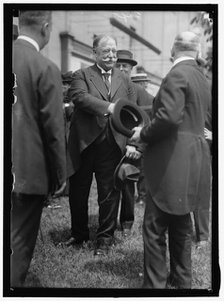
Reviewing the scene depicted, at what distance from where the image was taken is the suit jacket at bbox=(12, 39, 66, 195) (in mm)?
2967

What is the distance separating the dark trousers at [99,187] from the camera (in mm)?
4059

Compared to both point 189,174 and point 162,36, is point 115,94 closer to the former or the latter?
point 162,36

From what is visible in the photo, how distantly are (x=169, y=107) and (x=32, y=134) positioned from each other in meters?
1.02

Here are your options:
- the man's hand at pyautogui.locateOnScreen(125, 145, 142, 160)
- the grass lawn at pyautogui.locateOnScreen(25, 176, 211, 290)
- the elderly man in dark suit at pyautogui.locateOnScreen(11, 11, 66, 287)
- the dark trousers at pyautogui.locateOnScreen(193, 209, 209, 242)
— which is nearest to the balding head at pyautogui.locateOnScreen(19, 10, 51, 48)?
the elderly man in dark suit at pyautogui.locateOnScreen(11, 11, 66, 287)

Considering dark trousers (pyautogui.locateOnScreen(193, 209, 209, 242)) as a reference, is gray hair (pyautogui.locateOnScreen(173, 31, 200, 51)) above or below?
above

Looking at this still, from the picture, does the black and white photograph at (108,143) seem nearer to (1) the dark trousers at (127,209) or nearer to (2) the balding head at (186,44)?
(2) the balding head at (186,44)

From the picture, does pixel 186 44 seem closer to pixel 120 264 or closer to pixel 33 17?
pixel 33 17

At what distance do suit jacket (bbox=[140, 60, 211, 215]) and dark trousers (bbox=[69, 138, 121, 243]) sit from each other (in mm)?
844

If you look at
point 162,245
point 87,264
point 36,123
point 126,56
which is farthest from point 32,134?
point 126,56

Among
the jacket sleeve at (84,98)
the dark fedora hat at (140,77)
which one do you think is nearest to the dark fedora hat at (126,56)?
the dark fedora hat at (140,77)

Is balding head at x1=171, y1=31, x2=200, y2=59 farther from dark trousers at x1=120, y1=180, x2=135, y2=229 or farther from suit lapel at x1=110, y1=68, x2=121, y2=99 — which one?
dark trousers at x1=120, y1=180, x2=135, y2=229

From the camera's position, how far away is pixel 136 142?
3.44 m

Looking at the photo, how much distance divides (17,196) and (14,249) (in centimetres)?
41

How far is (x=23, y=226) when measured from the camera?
10.3ft
